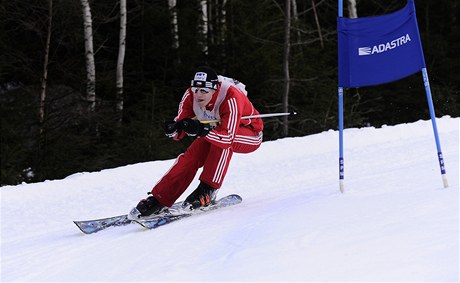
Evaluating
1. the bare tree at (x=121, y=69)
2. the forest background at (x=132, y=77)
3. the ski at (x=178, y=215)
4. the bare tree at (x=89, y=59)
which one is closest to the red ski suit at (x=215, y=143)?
the ski at (x=178, y=215)

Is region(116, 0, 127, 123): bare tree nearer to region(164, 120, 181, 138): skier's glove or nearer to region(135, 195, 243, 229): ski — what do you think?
region(135, 195, 243, 229): ski

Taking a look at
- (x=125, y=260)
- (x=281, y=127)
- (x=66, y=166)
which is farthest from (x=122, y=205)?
(x=281, y=127)

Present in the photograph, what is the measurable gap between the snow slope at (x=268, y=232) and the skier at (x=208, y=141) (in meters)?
0.22

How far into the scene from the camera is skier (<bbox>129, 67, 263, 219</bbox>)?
203 inches

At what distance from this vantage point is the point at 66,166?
36.1ft

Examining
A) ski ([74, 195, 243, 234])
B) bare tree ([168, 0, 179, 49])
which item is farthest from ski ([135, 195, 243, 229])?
bare tree ([168, 0, 179, 49])

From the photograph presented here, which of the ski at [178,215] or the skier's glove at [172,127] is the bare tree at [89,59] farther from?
the skier's glove at [172,127]

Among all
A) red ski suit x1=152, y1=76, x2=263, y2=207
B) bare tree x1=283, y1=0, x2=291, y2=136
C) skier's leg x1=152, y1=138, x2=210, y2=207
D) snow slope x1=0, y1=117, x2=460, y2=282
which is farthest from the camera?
bare tree x1=283, y1=0, x2=291, y2=136

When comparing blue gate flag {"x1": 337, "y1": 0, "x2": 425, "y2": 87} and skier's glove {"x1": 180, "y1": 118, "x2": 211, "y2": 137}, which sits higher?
blue gate flag {"x1": 337, "y1": 0, "x2": 425, "y2": 87}

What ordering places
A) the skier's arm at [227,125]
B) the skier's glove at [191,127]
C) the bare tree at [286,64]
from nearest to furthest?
the skier's glove at [191,127], the skier's arm at [227,125], the bare tree at [286,64]

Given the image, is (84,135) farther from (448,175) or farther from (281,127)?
(448,175)

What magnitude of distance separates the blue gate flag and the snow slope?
2.83 feet

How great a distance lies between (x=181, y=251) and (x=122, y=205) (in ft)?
9.64

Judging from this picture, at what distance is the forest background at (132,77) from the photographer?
36.8 feet
